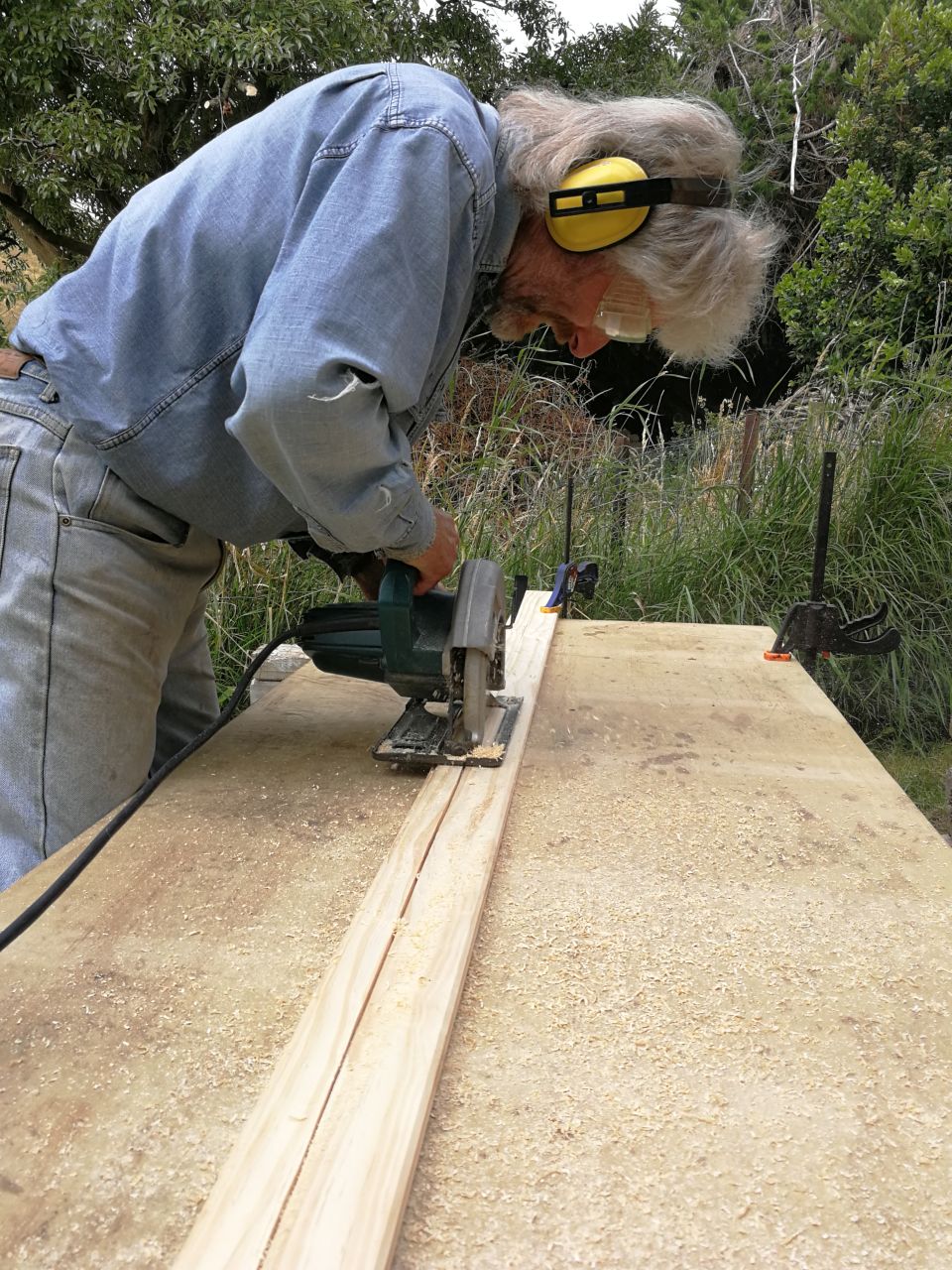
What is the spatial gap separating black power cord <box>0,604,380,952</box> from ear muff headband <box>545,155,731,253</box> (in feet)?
2.29

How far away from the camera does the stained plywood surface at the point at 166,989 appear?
66cm

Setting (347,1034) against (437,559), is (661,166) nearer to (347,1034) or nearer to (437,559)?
(437,559)

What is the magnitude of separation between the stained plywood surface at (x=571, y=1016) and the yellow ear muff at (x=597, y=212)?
0.84 m

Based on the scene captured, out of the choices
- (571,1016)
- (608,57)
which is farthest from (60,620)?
(608,57)

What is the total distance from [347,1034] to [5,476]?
980 millimetres

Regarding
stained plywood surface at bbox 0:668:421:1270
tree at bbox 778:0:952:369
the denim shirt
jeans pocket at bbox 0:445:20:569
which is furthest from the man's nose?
tree at bbox 778:0:952:369

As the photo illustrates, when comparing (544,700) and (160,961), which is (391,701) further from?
(160,961)

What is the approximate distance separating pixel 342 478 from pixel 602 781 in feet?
2.10

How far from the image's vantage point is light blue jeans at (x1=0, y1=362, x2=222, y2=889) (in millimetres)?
1317

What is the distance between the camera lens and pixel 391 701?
1.91 m

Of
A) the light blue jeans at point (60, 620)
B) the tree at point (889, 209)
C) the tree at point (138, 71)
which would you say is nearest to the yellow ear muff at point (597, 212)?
the light blue jeans at point (60, 620)

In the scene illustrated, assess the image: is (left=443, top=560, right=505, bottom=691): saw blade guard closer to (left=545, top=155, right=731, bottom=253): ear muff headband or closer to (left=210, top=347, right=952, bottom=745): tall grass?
(left=545, top=155, right=731, bottom=253): ear muff headband

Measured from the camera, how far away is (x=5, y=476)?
1.32m

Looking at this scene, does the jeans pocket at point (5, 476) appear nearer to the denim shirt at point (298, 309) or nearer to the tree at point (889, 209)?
the denim shirt at point (298, 309)
